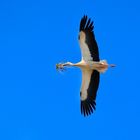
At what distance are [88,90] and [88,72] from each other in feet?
2.73

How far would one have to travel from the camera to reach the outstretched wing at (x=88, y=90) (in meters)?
34.7

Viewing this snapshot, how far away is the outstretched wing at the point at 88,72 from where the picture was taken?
111ft

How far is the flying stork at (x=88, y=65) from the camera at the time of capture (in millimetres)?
33688

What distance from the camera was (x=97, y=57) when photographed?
33812 millimetres

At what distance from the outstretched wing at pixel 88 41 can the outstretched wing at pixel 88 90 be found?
0.88m

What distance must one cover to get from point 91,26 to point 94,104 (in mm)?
3622

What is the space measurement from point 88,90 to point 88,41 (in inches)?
96.7

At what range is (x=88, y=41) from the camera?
111 ft

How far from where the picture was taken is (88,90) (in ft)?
115

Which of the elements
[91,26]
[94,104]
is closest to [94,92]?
[94,104]

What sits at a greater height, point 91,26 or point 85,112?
point 91,26

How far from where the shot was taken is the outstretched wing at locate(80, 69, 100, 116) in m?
34.7

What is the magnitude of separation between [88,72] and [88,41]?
5.49 ft

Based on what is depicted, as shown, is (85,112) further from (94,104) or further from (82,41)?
(82,41)
